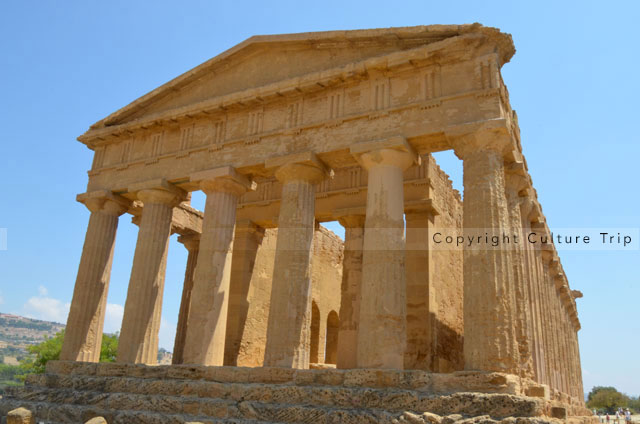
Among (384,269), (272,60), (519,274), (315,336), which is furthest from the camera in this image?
(315,336)

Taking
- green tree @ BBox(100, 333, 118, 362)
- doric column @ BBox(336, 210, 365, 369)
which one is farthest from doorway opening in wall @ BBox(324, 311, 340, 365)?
green tree @ BBox(100, 333, 118, 362)

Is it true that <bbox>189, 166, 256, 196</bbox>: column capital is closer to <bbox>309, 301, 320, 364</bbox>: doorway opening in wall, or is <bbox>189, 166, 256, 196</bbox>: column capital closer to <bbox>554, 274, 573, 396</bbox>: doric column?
<bbox>309, 301, 320, 364</bbox>: doorway opening in wall

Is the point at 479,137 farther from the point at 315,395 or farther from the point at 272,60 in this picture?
the point at 272,60

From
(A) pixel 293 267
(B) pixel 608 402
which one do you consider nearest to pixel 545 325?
(A) pixel 293 267

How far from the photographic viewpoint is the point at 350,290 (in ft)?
51.0

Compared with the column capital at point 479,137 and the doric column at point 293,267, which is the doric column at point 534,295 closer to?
the column capital at point 479,137

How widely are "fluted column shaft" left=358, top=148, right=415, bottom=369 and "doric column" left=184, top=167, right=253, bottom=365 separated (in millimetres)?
3981

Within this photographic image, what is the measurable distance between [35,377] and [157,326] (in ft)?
10.2

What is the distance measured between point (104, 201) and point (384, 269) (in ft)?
31.5

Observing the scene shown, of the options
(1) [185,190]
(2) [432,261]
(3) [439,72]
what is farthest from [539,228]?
(1) [185,190]

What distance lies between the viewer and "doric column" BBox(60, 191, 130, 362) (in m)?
14.8

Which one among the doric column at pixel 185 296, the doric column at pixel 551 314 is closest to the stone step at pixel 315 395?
the doric column at pixel 185 296

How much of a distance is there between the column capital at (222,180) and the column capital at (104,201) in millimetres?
3227

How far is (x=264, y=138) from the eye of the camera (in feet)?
45.2
